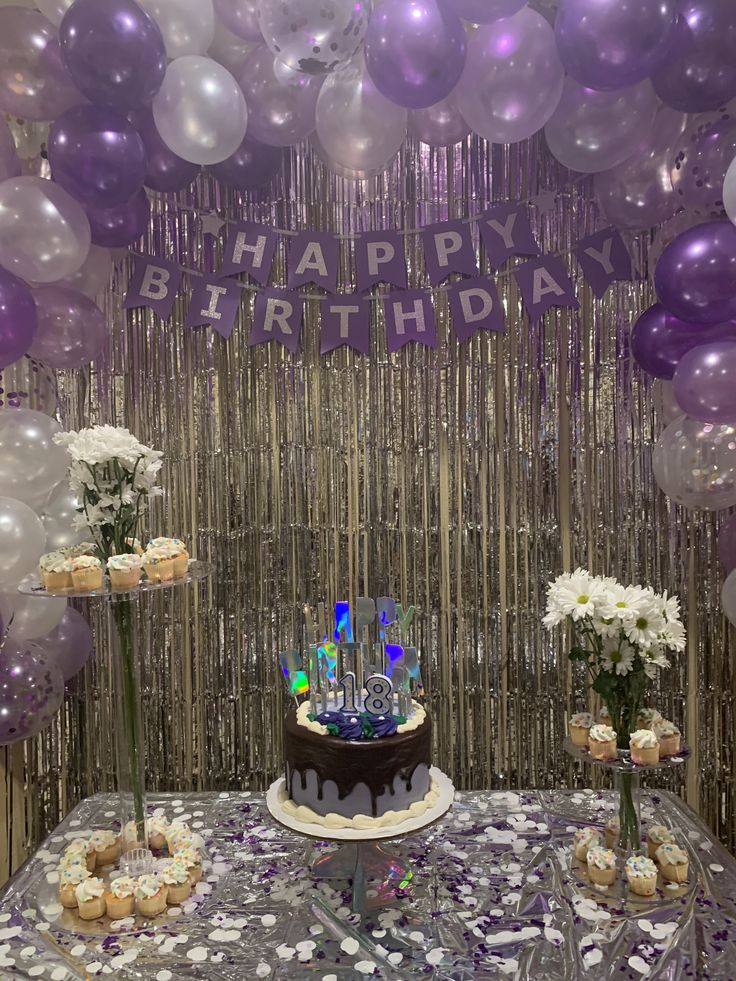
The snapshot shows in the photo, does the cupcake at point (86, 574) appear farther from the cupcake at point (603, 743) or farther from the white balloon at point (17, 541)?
the cupcake at point (603, 743)

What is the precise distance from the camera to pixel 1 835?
9.07 feet

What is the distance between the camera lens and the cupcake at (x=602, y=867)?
192cm

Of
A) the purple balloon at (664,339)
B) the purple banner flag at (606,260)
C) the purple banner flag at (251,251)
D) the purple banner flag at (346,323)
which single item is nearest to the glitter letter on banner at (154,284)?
the purple banner flag at (251,251)

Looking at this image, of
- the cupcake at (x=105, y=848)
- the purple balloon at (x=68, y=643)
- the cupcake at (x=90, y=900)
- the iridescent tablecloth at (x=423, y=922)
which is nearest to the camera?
the iridescent tablecloth at (x=423, y=922)

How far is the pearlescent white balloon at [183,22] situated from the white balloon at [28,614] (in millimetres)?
1635

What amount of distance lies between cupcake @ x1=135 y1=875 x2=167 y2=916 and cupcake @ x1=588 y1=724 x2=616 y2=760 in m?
1.11

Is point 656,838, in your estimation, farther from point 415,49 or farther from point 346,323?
point 415,49

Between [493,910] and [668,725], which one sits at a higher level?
[668,725]

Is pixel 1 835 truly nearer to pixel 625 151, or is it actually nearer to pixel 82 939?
pixel 82 939

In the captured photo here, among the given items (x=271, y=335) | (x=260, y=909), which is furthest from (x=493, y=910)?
(x=271, y=335)

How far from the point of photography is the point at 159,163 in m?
2.45

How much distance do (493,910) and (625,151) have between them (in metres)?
2.10

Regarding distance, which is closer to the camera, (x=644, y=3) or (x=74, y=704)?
(x=644, y=3)

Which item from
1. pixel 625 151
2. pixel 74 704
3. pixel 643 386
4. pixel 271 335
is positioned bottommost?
pixel 74 704
